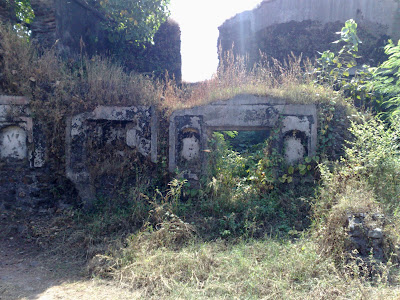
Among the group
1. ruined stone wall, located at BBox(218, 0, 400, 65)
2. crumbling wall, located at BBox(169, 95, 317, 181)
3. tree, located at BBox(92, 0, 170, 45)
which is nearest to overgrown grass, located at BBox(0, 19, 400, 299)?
crumbling wall, located at BBox(169, 95, 317, 181)

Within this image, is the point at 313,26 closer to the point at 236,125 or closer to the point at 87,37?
the point at 236,125

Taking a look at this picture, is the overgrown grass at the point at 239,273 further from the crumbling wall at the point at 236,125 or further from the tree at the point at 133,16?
the tree at the point at 133,16

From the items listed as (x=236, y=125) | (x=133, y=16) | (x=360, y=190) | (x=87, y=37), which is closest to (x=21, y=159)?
(x=236, y=125)

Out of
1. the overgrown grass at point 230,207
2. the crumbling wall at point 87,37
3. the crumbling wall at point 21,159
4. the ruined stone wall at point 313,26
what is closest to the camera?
the overgrown grass at point 230,207

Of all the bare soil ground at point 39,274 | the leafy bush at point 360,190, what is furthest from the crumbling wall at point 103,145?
the leafy bush at point 360,190

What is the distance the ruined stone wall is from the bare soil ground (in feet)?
27.4

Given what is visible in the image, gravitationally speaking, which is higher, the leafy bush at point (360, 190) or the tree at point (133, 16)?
the tree at point (133, 16)

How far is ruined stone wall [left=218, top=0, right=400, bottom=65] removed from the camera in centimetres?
1030

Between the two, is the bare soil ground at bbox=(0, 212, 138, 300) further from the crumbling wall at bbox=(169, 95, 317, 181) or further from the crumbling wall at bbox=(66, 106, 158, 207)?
the crumbling wall at bbox=(169, 95, 317, 181)

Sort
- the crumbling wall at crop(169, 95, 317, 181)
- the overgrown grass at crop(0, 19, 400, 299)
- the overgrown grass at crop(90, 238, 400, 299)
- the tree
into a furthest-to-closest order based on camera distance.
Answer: the tree → the crumbling wall at crop(169, 95, 317, 181) → the overgrown grass at crop(0, 19, 400, 299) → the overgrown grass at crop(90, 238, 400, 299)

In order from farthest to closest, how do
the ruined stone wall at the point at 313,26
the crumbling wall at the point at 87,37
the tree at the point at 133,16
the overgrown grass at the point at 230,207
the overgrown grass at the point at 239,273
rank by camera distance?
the ruined stone wall at the point at 313,26, the tree at the point at 133,16, the crumbling wall at the point at 87,37, the overgrown grass at the point at 230,207, the overgrown grass at the point at 239,273

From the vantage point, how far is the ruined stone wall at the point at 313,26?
1030cm

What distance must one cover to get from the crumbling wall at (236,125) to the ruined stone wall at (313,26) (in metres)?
4.93

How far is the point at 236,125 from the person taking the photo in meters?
6.35
